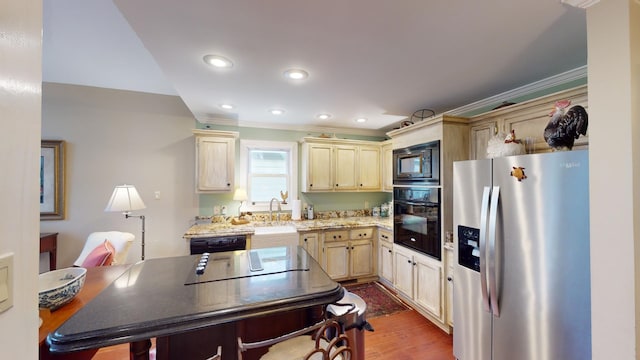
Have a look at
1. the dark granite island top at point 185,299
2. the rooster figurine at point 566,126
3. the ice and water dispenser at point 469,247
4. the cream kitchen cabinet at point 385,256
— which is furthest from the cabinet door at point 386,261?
the rooster figurine at point 566,126

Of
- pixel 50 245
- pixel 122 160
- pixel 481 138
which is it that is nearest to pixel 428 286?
pixel 481 138

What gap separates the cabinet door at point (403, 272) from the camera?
284cm

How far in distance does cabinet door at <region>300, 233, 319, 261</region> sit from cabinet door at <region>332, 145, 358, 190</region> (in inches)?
35.4

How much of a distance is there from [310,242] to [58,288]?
7.98 feet

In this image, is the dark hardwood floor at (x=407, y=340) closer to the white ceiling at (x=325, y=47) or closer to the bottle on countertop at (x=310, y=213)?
the bottle on countertop at (x=310, y=213)

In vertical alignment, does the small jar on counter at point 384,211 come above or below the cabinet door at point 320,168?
below

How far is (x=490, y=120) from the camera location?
2322 mm

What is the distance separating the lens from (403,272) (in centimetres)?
297

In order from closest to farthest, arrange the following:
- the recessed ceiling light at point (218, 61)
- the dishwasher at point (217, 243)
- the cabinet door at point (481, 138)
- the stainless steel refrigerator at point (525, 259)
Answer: the stainless steel refrigerator at point (525, 259) → the recessed ceiling light at point (218, 61) → the cabinet door at point (481, 138) → the dishwasher at point (217, 243)

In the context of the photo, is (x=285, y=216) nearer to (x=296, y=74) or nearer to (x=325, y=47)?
(x=296, y=74)

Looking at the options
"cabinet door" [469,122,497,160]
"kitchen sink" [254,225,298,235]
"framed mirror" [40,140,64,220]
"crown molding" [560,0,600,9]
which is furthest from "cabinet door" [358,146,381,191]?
"framed mirror" [40,140,64,220]

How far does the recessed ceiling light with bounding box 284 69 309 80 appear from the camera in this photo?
1.98m

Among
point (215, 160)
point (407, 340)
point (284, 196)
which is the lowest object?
point (407, 340)

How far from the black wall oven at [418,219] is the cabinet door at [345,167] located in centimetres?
92
